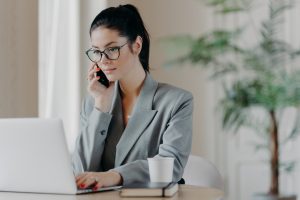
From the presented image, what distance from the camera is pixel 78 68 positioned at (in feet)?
12.2

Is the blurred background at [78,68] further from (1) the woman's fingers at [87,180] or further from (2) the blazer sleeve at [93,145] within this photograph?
(1) the woman's fingers at [87,180]

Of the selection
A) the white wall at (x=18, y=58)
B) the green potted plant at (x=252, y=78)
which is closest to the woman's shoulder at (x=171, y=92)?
the white wall at (x=18, y=58)

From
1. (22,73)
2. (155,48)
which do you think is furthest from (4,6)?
(155,48)

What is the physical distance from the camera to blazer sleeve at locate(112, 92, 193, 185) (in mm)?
1969

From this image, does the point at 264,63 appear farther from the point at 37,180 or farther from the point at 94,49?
the point at 94,49

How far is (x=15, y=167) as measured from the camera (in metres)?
1.83

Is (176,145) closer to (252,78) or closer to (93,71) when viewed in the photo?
(93,71)

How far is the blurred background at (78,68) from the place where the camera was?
9.28ft

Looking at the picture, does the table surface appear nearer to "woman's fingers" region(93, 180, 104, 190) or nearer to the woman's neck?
"woman's fingers" region(93, 180, 104, 190)

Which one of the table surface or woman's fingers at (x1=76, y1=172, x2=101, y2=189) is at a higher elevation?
woman's fingers at (x1=76, y1=172, x2=101, y2=189)

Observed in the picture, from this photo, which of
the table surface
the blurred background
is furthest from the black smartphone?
the table surface

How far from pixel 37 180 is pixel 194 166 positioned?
768mm

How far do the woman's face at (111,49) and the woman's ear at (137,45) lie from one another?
6cm

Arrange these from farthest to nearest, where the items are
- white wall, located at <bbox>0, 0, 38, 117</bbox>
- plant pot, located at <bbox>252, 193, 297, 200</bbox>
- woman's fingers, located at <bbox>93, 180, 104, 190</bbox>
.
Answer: white wall, located at <bbox>0, 0, 38, 117</bbox>, woman's fingers, located at <bbox>93, 180, 104, 190</bbox>, plant pot, located at <bbox>252, 193, 297, 200</bbox>
